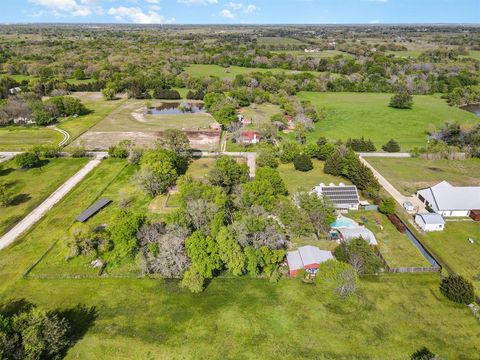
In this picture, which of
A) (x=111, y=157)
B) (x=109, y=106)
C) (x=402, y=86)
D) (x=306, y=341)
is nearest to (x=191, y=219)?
(x=306, y=341)

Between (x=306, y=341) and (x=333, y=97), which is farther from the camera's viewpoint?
(x=333, y=97)

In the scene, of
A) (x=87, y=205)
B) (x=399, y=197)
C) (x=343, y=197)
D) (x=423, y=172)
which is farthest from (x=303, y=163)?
(x=87, y=205)

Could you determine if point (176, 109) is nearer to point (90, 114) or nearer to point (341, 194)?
point (90, 114)

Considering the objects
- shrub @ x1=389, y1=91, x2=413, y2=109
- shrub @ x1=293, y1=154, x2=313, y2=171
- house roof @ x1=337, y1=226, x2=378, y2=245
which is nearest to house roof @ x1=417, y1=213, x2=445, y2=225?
house roof @ x1=337, y1=226, x2=378, y2=245

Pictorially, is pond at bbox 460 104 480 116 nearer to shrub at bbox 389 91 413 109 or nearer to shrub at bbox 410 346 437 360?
shrub at bbox 389 91 413 109

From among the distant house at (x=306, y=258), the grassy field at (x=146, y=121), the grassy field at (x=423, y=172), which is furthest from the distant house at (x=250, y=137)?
the distant house at (x=306, y=258)

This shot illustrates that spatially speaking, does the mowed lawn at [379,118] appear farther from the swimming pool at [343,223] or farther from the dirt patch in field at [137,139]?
the swimming pool at [343,223]

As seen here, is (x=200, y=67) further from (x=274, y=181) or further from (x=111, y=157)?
(x=274, y=181)
